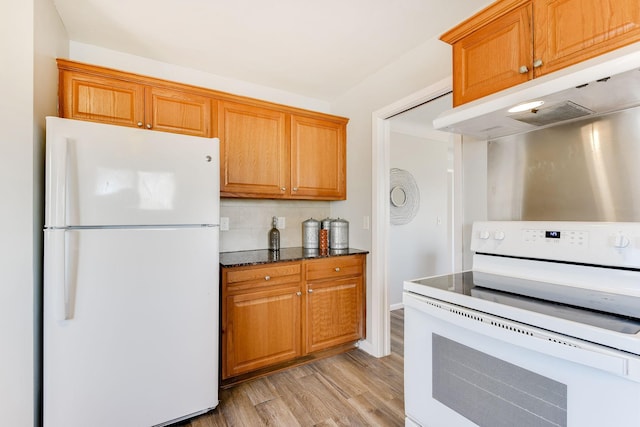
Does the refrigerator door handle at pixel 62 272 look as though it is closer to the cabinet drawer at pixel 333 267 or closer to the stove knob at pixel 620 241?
the cabinet drawer at pixel 333 267

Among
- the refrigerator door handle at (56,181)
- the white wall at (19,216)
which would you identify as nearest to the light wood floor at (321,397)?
the white wall at (19,216)

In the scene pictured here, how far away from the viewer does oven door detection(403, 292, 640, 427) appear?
0.77m

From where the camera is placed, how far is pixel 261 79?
2.62 m

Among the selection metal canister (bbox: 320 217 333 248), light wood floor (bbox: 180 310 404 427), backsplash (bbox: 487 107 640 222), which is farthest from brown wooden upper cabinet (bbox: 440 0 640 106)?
light wood floor (bbox: 180 310 404 427)

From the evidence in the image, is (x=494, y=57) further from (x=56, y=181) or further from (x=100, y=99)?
(x=100, y=99)

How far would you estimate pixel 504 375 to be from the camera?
3.33 ft

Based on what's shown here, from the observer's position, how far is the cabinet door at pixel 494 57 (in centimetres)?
122

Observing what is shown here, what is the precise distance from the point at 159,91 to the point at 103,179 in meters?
0.91

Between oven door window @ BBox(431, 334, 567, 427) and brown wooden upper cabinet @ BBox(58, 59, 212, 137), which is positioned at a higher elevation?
brown wooden upper cabinet @ BBox(58, 59, 212, 137)

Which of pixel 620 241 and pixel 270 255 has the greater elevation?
pixel 620 241

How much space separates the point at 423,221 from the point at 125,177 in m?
3.50

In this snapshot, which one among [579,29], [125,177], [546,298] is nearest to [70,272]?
[125,177]

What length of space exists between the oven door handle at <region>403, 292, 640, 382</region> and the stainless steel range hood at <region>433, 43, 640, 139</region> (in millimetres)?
804

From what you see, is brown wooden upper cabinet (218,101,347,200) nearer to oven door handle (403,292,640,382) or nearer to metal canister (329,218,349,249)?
metal canister (329,218,349,249)
